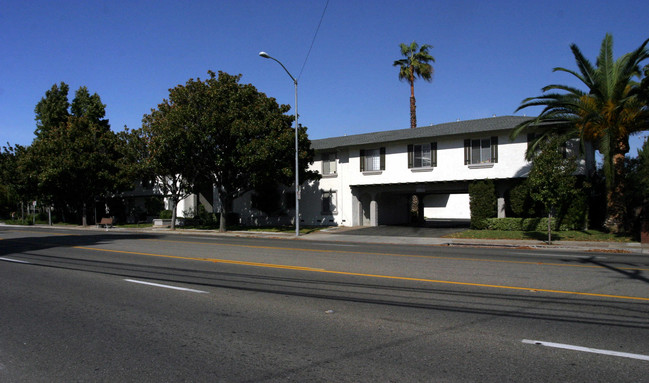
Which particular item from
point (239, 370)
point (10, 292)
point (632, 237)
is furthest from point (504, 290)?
point (632, 237)

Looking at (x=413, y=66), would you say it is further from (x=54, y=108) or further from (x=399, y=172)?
(x=54, y=108)

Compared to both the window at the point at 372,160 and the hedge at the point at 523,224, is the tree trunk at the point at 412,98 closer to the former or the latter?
the window at the point at 372,160

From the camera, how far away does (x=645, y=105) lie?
21562 millimetres

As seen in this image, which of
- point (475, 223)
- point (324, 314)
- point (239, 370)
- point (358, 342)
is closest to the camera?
point (239, 370)

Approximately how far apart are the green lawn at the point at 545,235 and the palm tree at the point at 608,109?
1.15 meters

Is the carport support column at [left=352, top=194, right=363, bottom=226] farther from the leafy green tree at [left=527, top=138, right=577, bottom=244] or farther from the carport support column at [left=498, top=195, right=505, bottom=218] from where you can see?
the leafy green tree at [left=527, top=138, right=577, bottom=244]

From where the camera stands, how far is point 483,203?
91.7ft

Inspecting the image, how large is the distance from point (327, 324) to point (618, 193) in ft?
→ 70.3

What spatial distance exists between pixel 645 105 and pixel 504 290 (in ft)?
59.1

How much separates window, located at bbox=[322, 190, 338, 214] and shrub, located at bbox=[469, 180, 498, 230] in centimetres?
1074

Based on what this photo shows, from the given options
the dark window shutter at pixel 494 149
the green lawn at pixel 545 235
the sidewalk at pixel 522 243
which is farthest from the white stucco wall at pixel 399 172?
the sidewalk at pixel 522 243

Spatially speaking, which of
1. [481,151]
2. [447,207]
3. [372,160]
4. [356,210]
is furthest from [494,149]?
[447,207]

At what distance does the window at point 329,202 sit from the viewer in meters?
35.3

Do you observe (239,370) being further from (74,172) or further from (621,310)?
(74,172)
